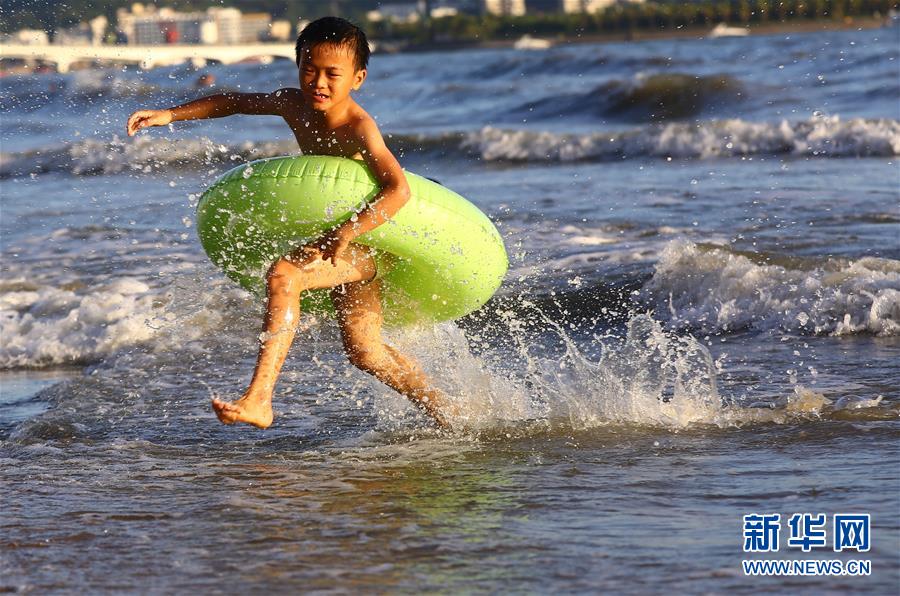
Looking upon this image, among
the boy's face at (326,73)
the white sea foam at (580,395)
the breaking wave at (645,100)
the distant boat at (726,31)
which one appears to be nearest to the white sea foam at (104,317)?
the white sea foam at (580,395)

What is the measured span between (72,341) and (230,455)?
2812 millimetres

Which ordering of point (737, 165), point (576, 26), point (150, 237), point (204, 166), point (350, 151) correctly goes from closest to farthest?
1. point (350, 151)
2. point (150, 237)
3. point (737, 165)
4. point (204, 166)
5. point (576, 26)

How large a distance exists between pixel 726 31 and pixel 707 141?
28.0 meters

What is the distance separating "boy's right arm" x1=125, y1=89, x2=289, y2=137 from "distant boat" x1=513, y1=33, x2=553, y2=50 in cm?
4984

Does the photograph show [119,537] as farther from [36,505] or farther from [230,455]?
[230,455]

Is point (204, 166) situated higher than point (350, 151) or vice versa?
point (350, 151)

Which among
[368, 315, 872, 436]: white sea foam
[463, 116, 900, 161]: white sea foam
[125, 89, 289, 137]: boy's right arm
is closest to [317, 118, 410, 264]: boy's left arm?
[125, 89, 289, 137]: boy's right arm

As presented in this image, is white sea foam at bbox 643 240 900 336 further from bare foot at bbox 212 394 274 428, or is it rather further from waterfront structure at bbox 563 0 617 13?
waterfront structure at bbox 563 0 617 13

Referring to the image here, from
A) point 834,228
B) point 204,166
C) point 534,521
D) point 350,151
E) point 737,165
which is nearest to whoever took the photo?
point 534,521

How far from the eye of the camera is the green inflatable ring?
14.1 feet

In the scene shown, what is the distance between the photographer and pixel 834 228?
8.61 meters

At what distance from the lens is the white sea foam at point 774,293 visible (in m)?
6.36

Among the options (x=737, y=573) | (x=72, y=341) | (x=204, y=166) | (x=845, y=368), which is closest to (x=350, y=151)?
(x=737, y=573)

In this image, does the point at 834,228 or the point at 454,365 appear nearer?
the point at 454,365
